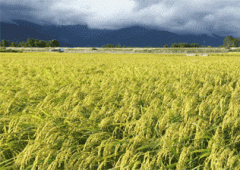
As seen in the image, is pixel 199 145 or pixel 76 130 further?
pixel 76 130

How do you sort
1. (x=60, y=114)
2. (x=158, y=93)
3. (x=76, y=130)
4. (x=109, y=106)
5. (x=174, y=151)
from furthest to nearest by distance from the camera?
(x=158, y=93)
(x=109, y=106)
(x=60, y=114)
(x=76, y=130)
(x=174, y=151)

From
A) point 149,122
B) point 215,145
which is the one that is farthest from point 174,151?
point 149,122

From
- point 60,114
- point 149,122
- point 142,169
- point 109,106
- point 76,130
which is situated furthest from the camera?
point 109,106

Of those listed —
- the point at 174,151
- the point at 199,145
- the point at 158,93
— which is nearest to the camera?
the point at 174,151

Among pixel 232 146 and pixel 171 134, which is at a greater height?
pixel 171 134

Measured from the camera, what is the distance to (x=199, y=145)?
133 inches

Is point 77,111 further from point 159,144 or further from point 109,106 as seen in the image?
point 159,144

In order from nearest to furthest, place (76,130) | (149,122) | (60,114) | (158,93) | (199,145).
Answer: (199,145)
(76,130)
(149,122)
(60,114)
(158,93)

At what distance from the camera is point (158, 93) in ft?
22.8

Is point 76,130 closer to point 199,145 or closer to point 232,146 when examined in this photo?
point 199,145

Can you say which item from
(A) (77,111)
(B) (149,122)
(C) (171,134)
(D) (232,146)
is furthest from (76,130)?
(D) (232,146)

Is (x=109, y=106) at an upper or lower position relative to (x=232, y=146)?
upper

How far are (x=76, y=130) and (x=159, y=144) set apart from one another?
5.55 ft

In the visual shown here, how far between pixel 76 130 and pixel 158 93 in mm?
4113
